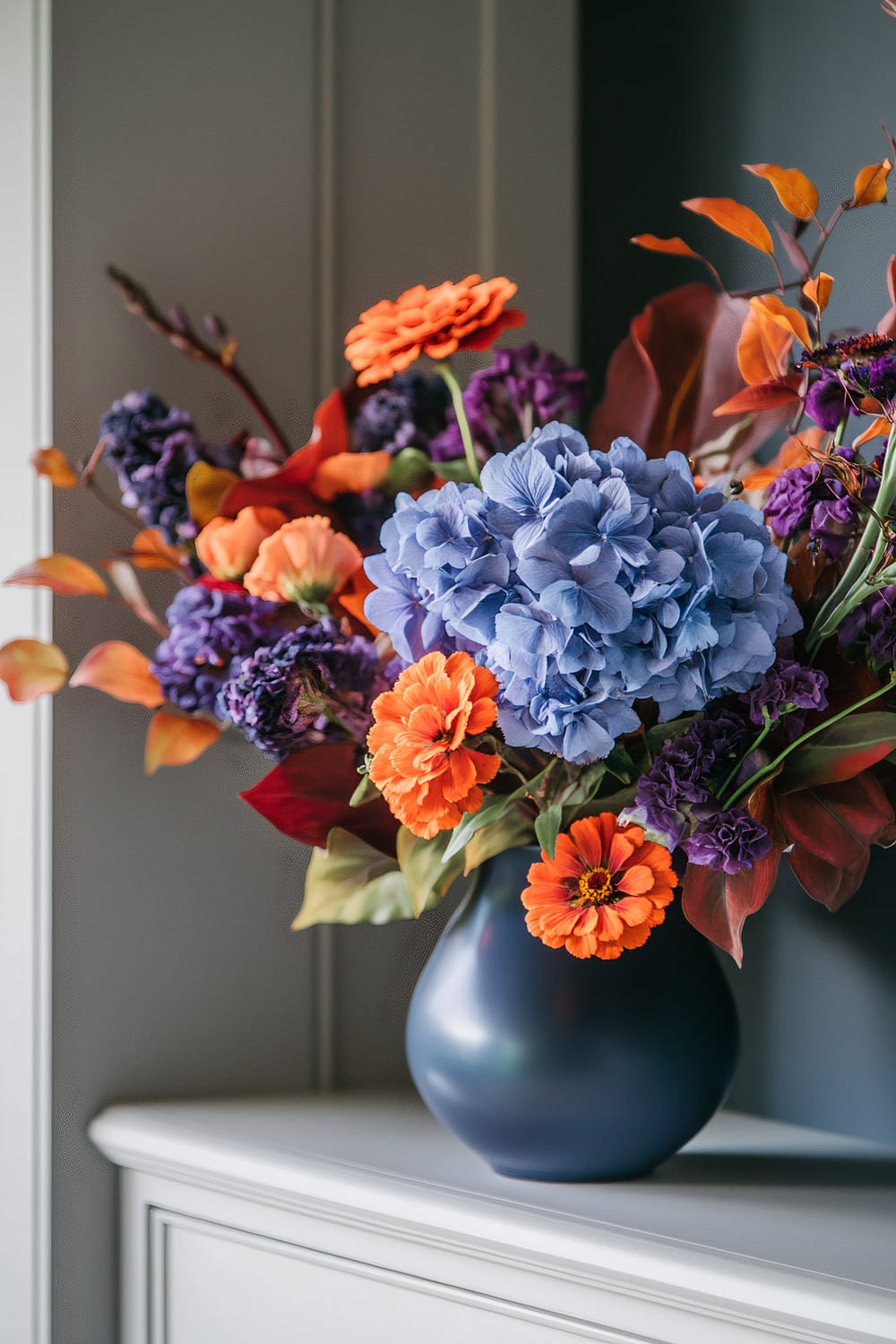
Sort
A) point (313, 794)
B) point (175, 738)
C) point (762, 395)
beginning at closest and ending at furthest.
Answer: point (762, 395) < point (313, 794) < point (175, 738)

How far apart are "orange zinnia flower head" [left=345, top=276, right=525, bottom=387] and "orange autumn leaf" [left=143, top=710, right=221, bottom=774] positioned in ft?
1.02

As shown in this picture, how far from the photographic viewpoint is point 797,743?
0.71 meters

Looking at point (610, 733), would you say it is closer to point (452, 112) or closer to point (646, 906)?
point (646, 906)

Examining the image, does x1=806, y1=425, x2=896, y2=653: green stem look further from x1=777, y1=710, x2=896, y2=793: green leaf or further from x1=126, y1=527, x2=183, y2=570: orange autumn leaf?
x1=126, y1=527, x2=183, y2=570: orange autumn leaf

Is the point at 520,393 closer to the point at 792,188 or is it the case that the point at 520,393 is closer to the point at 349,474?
the point at 349,474

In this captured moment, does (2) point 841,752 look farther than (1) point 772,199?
No

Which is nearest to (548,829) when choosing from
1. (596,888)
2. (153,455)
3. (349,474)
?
(596,888)

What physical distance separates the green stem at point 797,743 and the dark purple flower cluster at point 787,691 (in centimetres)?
1

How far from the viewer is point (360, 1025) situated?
3.89 ft

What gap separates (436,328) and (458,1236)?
56 cm

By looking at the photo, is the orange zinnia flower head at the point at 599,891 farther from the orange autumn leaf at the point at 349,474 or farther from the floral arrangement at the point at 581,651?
the orange autumn leaf at the point at 349,474

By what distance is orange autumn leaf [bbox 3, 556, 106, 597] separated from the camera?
962mm

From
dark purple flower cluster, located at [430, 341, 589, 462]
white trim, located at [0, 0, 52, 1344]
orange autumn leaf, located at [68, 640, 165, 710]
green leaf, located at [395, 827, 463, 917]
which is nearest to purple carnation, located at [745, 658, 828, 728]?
green leaf, located at [395, 827, 463, 917]

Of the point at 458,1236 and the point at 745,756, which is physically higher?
the point at 745,756
